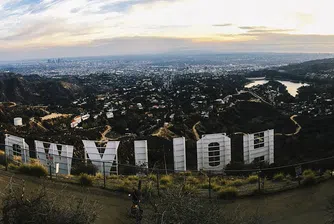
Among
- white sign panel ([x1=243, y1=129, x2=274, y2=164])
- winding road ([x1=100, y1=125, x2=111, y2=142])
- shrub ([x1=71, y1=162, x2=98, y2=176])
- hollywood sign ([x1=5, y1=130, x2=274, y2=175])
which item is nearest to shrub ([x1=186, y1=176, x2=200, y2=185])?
hollywood sign ([x1=5, y1=130, x2=274, y2=175])

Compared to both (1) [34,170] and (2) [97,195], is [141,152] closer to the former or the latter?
(2) [97,195]

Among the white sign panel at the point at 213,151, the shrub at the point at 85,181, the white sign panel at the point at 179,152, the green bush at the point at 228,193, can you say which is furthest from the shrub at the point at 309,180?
the shrub at the point at 85,181

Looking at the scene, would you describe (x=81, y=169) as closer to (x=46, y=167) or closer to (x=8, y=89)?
(x=46, y=167)

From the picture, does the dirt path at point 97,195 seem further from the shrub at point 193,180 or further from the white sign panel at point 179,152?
the white sign panel at point 179,152

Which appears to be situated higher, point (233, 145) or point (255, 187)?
point (255, 187)

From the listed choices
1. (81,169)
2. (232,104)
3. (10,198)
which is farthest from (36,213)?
(232,104)

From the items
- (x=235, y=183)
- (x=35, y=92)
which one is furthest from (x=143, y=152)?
(x=35, y=92)
